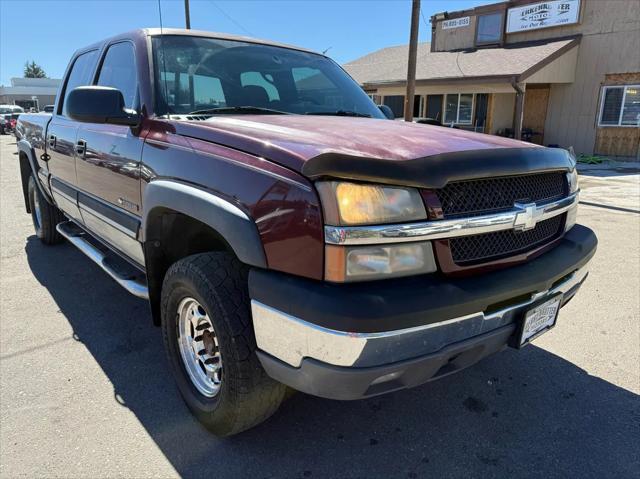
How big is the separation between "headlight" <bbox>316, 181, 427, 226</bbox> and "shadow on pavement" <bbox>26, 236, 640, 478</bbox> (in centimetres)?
119

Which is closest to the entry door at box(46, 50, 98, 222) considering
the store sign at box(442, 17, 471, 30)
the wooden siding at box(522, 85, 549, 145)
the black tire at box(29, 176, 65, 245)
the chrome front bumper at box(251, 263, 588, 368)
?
the black tire at box(29, 176, 65, 245)

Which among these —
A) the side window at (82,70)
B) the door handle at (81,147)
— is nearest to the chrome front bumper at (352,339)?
the door handle at (81,147)

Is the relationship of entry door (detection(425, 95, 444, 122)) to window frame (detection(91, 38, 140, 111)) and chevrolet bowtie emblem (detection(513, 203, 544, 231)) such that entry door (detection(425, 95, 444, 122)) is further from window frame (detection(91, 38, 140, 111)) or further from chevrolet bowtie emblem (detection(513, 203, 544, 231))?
chevrolet bowtie emblem (detection(513, 203, 544, 231))

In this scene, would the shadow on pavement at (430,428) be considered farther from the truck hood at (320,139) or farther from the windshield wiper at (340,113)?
the windshield wiper at (340,113)

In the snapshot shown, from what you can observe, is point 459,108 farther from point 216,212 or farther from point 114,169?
point 216,212

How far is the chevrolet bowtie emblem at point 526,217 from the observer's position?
79.4 inches

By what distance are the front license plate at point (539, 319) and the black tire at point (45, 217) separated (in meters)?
4.85

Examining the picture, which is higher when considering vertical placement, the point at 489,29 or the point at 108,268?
the point at 489,29

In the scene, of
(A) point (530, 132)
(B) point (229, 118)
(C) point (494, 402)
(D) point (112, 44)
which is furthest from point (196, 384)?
(A) point (530, 132)

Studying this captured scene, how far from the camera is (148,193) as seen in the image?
242cm

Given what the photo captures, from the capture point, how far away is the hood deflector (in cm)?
165

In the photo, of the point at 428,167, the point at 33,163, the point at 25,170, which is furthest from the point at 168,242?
the point at 25,170

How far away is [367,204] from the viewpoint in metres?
1.69

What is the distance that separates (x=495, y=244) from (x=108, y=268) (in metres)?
2.52
